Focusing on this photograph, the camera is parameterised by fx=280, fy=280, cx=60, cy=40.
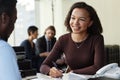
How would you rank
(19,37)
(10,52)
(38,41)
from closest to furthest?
(10,52), (38,41), (19,37)

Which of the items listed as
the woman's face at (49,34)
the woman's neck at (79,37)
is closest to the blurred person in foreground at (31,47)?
the woman's face at (49,34)

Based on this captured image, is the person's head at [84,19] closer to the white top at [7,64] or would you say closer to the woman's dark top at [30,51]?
the white top at [7,64]

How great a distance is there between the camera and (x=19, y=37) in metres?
7.55

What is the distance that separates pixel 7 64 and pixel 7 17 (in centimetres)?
17

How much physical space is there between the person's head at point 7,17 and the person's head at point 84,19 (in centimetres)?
115

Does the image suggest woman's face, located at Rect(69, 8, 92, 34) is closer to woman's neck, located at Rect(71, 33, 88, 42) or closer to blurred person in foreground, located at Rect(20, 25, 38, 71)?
woman's neck, located at Rect(71, 33, 88, 42)

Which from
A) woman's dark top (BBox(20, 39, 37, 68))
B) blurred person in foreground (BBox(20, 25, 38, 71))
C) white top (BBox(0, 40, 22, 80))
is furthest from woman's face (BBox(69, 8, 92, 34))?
woman's dark top (BBox(20, 39, 37, 68))

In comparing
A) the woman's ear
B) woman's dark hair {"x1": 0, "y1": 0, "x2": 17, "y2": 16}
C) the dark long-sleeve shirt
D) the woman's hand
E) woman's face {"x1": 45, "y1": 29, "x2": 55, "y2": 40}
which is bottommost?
woman's face {"x1": 45, "y1": 29, "x2": 55, "y2": 40}

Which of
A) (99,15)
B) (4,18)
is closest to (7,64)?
(4,18)

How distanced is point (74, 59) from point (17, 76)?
4.18 ft

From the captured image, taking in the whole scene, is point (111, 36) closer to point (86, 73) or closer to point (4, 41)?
point (86, 73)

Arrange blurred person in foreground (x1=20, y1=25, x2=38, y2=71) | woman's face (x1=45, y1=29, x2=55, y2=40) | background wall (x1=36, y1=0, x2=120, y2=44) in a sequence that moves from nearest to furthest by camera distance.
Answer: blurred person in foreground (x1=20, y1=25, x2=38, y2=71) < woman's face (x1=45, y1=29, x2=55, y2=40) < background wall (x1=36, y1=0, x2=120, y2=44)

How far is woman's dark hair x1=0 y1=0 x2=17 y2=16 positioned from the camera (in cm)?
85

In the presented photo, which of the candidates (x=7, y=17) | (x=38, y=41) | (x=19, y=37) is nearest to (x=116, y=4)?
(x=38, y=41)
